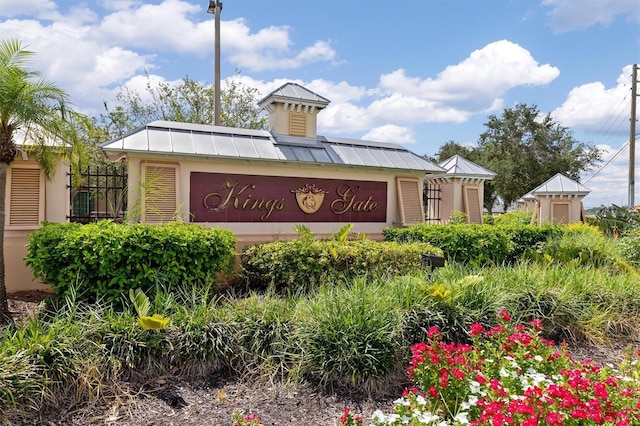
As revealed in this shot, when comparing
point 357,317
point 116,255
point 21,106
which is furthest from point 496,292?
point 21,106

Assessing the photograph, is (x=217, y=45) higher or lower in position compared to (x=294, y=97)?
higher

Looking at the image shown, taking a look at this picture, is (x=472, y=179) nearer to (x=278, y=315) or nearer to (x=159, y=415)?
(x=278, y=315)

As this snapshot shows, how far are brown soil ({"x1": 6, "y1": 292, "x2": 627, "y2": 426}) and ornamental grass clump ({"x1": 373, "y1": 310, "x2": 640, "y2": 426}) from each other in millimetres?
721

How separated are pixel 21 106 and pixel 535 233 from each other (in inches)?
468

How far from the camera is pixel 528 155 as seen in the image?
29.7m

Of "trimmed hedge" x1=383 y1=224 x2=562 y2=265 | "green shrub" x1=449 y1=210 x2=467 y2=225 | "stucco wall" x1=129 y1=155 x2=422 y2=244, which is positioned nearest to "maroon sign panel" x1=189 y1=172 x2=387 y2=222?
"stucco wall" x1=129 y1=155 x2=422 y2=244

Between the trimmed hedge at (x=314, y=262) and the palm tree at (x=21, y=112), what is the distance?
12.0 feet

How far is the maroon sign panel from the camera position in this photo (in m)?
8.98

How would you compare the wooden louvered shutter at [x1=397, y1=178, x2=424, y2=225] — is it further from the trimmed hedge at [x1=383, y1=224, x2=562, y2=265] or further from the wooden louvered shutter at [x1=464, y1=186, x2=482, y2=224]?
the wooden louvered shutter at [x1=464, y1=186, x2=482, y2=224]

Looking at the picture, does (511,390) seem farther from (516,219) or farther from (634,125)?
(634,125)

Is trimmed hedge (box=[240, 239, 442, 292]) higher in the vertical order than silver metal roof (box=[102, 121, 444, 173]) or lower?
lower

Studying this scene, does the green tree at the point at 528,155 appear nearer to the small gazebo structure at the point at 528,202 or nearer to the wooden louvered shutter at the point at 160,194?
the small gazebo structure at the point at 528,202

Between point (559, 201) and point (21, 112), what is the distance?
16590 mm

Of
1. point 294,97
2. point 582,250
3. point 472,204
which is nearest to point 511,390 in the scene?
point 582,250
